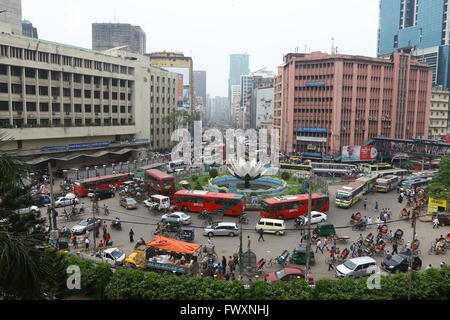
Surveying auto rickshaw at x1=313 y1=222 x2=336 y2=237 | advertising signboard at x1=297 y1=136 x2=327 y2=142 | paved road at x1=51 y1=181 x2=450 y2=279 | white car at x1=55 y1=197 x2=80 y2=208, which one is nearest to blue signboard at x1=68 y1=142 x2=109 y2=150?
paved road at x1=51 y1=181 x2=450 y2=279

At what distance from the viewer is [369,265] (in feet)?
64.9

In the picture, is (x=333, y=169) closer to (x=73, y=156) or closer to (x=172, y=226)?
(x=172, y=226)

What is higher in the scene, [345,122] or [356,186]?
[345,122]

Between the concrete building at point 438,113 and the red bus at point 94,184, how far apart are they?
69524mm

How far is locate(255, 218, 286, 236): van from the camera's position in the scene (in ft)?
86.2

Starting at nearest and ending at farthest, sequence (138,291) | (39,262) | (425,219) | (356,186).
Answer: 1. (39,262)
2. (138,291)
3. (425,219)
4. (356,186)

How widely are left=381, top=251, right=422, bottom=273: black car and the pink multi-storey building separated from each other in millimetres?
46770

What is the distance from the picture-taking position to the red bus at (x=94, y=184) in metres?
36.9

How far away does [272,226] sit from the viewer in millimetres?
26375

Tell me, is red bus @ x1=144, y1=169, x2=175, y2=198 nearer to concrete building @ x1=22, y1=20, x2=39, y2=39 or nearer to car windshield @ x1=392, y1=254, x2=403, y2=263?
car windshield @ x1=392, y1=254, x2=403, y2=263

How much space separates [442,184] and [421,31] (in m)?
101
